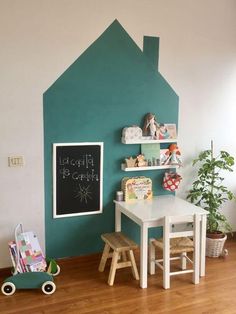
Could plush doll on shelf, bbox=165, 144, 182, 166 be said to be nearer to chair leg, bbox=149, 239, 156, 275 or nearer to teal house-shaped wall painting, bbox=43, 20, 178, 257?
teal house-shaped wall painting, bbox=43, 20, 178, 257

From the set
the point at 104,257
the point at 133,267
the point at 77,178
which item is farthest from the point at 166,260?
the point at 77,178

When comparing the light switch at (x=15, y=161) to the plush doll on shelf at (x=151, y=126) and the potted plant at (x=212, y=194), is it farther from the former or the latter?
the potted plant at (x=212, y=194)

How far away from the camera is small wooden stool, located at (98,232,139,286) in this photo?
3.09 metres

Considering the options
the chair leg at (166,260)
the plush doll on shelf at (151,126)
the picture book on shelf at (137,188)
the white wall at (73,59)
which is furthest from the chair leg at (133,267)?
the plush doll on shelf at (151,126)

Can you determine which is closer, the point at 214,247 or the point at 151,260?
the point at 151,260

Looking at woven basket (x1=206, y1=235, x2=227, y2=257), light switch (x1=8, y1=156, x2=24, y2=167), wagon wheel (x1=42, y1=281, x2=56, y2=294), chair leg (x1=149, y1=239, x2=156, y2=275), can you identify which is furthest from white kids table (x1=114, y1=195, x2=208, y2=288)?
light switch (x1=8, y1=156, x2=24, y2=167)

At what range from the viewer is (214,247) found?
12.0ft

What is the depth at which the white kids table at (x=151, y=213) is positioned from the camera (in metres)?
3.02

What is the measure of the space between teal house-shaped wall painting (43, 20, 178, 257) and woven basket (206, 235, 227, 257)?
74 centimetres

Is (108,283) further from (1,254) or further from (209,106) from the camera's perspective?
(209,106)

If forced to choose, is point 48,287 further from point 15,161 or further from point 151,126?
point 151,126

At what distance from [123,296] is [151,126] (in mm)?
1553

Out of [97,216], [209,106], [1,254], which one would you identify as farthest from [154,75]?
[1,254]

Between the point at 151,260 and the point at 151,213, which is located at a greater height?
the point at 151,213
